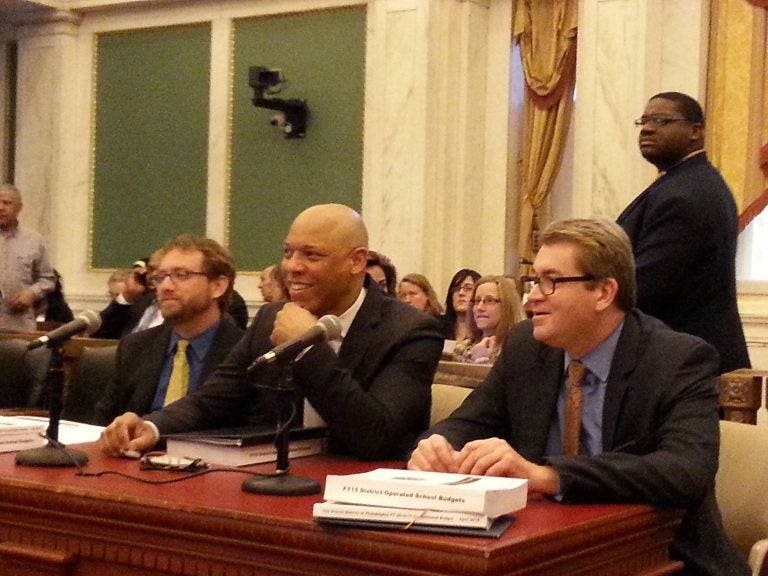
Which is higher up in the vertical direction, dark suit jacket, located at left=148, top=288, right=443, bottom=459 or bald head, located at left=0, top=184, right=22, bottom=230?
bald head, located at left=0, top=184, right=22, bottom=230

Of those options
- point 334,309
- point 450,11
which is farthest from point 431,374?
point 450,11

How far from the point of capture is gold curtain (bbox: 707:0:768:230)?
283 inches

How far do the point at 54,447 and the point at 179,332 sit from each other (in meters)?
1.30

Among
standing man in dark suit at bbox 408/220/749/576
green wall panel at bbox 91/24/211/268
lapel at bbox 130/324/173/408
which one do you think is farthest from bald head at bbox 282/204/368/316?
green wall panel at bbox 91/24/211/268

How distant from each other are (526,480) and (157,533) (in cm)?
69

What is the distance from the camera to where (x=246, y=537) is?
215 cm

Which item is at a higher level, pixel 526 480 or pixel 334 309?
pixel 334 309

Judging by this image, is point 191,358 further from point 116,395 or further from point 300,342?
point 300,342

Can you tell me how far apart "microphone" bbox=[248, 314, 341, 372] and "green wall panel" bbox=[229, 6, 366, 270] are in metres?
6.33

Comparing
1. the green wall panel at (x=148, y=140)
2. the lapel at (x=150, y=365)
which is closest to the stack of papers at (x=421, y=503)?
the lapel at (x=150, y=365)

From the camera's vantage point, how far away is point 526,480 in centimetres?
226

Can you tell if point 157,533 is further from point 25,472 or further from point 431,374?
point 431,374

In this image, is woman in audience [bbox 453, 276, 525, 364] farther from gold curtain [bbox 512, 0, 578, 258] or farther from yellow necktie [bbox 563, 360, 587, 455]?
yellow necktie [bbox 563, 360, 587, 455]

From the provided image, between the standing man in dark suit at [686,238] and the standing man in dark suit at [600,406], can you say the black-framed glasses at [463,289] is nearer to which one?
the standing man in dark suit at [686,238]
